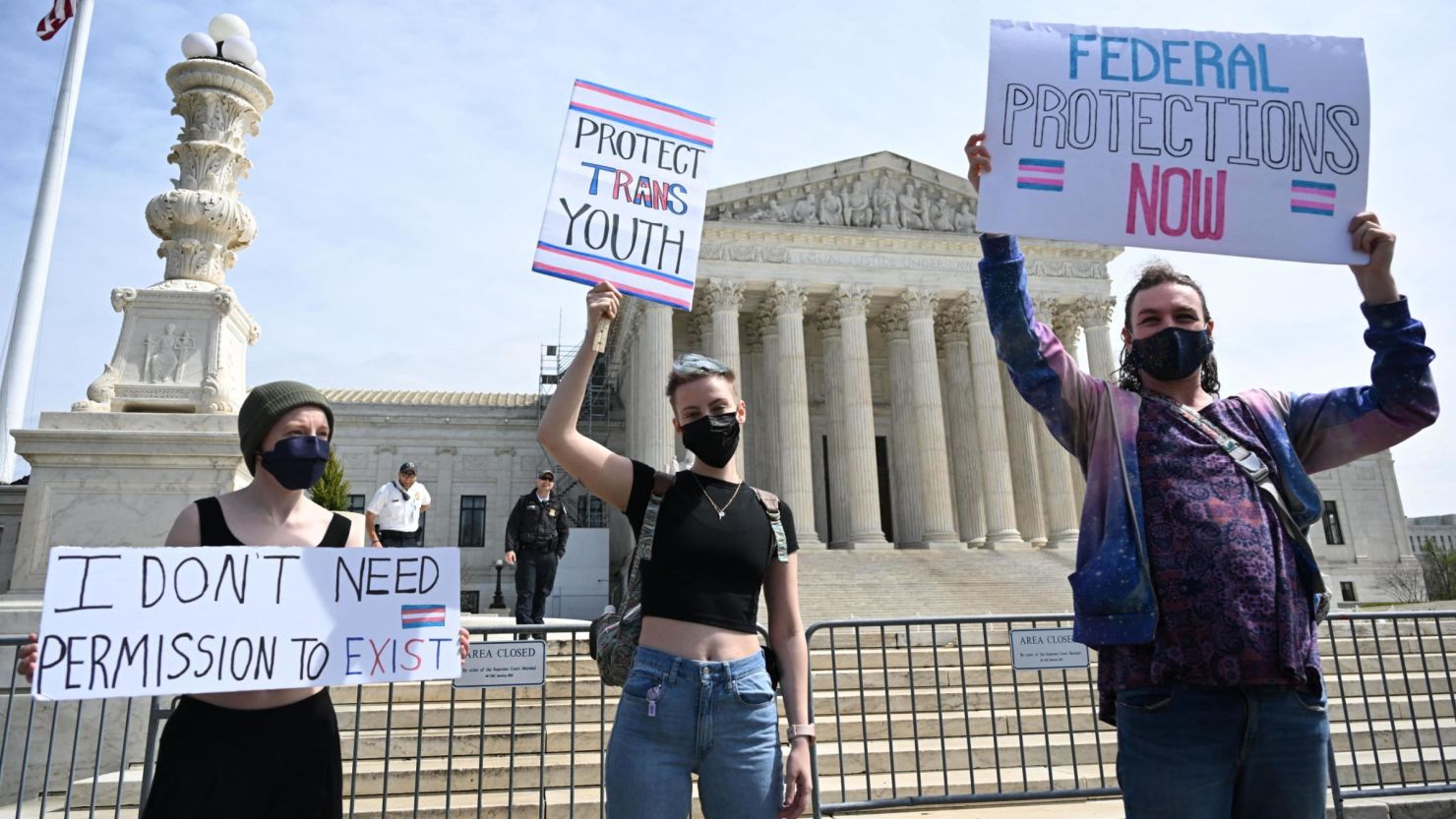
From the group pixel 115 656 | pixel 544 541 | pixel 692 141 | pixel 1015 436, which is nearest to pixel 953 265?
pixel 1015 436

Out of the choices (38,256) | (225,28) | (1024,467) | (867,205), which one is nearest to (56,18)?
(38,256)

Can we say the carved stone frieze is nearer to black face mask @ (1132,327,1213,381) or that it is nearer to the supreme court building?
the supreme court building

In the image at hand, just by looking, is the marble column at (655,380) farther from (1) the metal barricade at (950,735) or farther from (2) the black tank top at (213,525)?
(2) the black tank top at (213,525)

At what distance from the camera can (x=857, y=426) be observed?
102 ft

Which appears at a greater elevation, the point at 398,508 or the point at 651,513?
the point at 398,508

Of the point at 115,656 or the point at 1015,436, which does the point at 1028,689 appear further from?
the point at 1015,436

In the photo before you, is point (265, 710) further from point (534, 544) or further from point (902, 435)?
point (902, 435)

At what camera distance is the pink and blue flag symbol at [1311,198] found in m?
3.33

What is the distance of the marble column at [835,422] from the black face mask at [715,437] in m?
28.3

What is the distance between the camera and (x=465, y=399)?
149 feet

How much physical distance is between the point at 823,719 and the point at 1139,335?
21.1 ft

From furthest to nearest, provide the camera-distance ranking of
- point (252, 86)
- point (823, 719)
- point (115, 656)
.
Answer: point (252, 86)
point (823, 719)
point (115, 656)

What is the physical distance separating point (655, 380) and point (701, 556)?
27.3 metres

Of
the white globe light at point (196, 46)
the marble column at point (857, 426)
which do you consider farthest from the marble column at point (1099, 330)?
the white globe light at point (196, 46)
